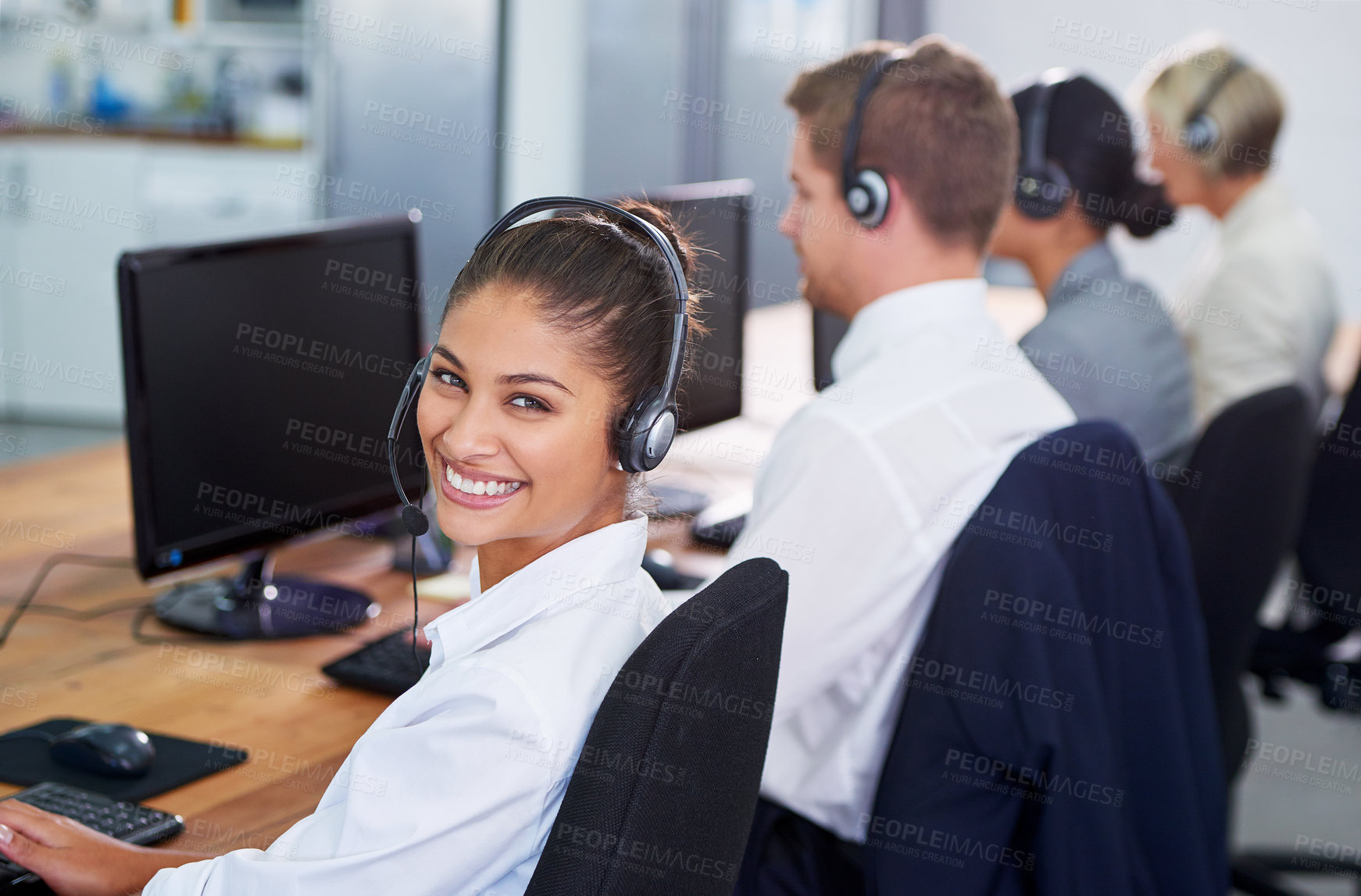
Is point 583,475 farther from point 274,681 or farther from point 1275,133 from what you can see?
point 1275,133

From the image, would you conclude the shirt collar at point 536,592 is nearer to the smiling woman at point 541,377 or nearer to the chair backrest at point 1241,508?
the smiling woman at point 541,377

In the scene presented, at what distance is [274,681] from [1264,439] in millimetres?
1353

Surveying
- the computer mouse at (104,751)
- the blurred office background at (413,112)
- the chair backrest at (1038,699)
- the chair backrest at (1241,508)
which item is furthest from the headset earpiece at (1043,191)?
the blurred office background at (413,112)

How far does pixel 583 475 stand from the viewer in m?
0.98

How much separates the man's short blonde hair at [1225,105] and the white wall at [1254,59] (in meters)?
2.37

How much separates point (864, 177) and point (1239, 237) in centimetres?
153

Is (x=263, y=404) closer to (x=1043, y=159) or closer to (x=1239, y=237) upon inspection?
(x=1043, y=159)

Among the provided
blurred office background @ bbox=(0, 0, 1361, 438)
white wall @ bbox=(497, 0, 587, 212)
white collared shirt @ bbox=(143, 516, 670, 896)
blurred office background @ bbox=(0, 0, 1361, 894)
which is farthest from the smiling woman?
white wall @ bbox=(497, 0, 587, 212)

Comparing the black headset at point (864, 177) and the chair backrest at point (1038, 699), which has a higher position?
the black headset at point (864, 177)

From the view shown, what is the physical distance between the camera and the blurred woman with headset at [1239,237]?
261 centimetres

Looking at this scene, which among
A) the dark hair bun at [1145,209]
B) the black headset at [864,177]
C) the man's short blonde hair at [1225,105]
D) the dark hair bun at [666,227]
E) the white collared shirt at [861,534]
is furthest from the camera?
the man's short blonde hair at [1225,105]

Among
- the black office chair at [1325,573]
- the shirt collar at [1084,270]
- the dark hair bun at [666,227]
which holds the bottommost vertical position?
the black office chair at [1325,573]

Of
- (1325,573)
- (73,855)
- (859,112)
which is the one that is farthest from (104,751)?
(1325,573)

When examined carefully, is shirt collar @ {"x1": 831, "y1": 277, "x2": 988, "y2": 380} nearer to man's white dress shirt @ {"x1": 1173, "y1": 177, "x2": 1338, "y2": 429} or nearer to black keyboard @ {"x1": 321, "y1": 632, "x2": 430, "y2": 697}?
black keyboard @ {"x1": 321, "y1": 632, "x2": 430, "y2": 697}
